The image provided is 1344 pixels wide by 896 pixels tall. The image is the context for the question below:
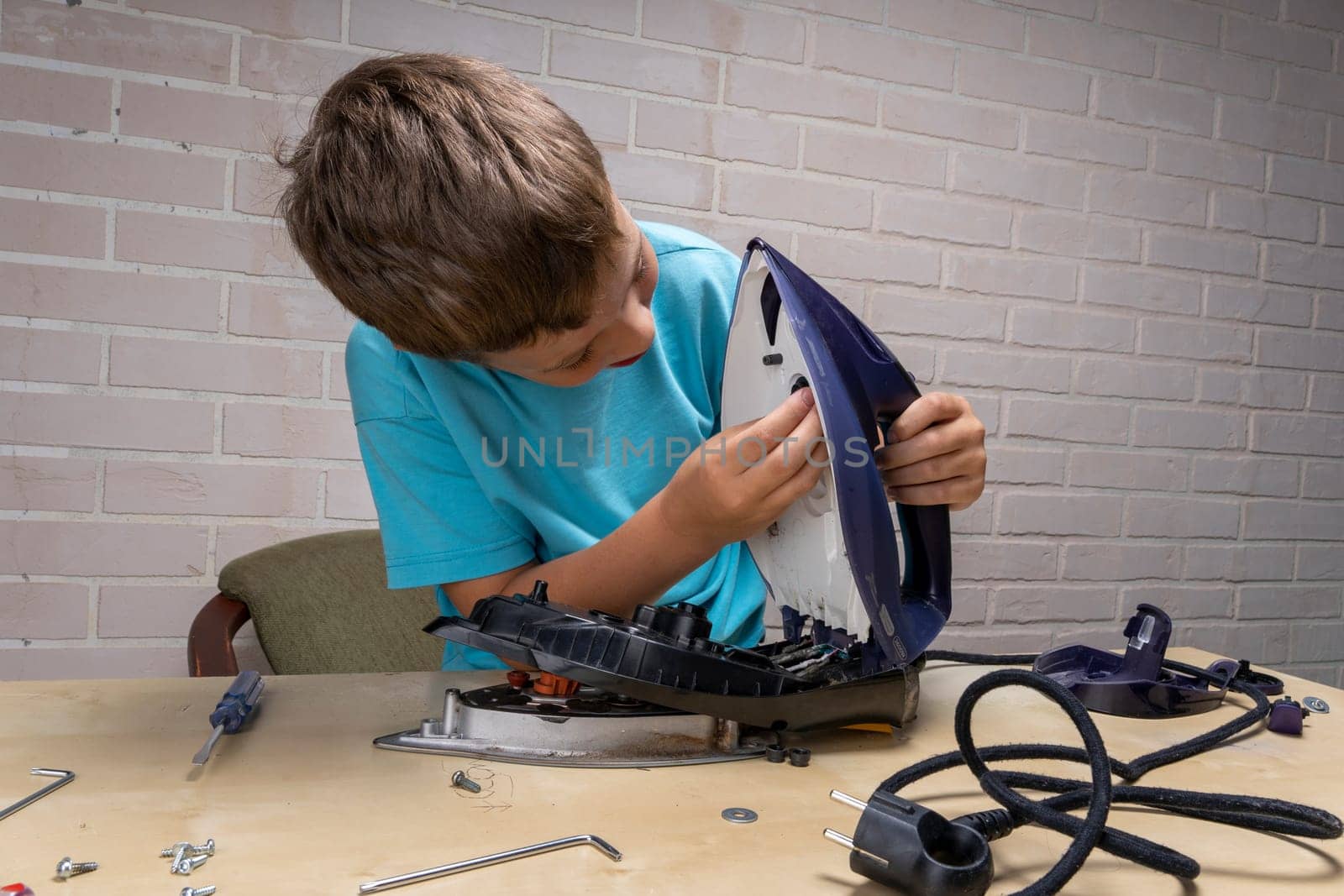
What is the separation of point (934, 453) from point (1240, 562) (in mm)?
1486

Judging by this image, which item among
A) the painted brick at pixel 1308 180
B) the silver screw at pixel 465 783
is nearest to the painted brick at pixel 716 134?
the painted brick at pixel 1308 180

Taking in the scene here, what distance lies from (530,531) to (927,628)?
418mm

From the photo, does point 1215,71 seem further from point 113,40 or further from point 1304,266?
point 113,40

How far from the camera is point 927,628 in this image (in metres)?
0.68

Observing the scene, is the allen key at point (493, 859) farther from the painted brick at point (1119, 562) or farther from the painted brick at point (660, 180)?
the painted brick at point (1119, 562)

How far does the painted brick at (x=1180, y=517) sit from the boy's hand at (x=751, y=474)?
133 cm

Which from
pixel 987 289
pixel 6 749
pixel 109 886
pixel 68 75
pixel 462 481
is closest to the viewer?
pixel 109 886

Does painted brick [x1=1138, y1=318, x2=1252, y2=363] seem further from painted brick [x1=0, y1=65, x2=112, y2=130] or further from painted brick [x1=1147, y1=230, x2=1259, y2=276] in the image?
painted brick [x1=0, y1=65, x2=112, y2=130]

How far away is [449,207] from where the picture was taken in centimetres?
61

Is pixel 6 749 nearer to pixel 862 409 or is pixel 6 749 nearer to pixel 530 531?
pixel 530 531

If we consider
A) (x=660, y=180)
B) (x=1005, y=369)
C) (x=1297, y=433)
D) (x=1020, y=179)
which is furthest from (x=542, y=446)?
(x=1297, y=433)

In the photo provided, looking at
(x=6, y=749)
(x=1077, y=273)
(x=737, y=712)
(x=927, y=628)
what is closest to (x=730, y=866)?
(x=737, y=712)

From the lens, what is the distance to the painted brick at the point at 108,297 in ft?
4.08

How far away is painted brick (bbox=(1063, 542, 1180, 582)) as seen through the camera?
68.7 inches
